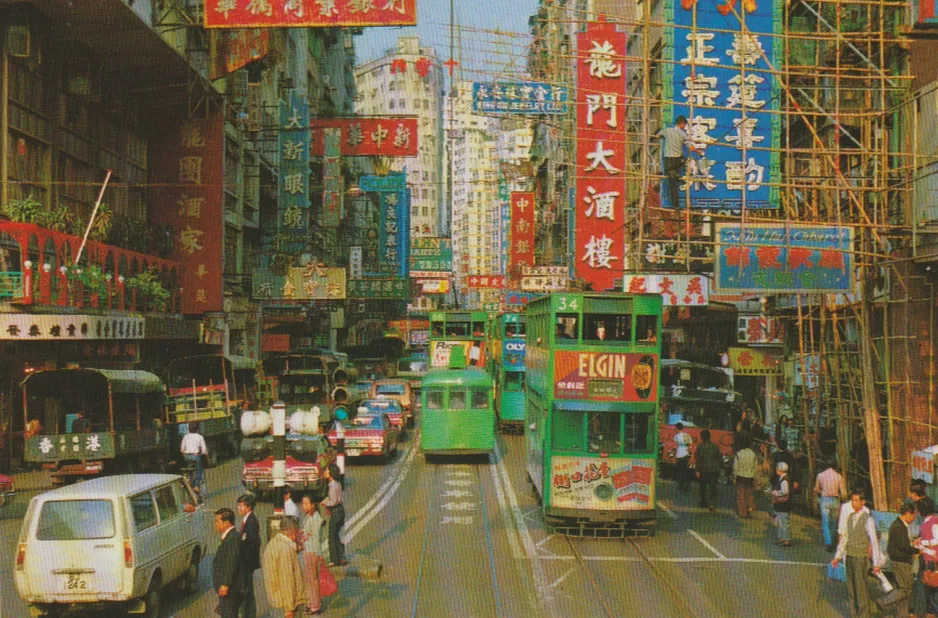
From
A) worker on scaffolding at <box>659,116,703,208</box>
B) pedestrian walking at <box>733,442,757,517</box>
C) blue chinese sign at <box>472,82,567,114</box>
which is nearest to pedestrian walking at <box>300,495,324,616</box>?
worker on scaffolding at <box>659,116,703,208</box>

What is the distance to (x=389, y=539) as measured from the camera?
A: 754 inches

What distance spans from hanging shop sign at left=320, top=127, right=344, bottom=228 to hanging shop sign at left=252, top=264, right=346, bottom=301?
19.3 ft

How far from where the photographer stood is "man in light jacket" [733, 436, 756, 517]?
841 inches

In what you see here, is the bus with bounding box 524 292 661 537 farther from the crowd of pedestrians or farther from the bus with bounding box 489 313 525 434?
the bus with bounding box 489 313 525 434

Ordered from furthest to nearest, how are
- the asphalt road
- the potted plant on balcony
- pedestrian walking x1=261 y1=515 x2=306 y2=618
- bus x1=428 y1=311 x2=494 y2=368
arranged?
1. bus x1=428 y1=311 x2=494 y2=368
2. the potted plant on balcony
3. the asphalt road
4. pedestrian walking x1=261 y1=515 x2=306 y2=618

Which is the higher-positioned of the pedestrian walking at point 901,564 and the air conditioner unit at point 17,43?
the air conditioner unit at point 17,43

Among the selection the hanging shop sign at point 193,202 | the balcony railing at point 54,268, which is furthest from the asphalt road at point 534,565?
the hanging shop sign at point 193,202

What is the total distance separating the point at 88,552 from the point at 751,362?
24.4 meters

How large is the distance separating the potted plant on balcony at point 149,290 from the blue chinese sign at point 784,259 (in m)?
21.1

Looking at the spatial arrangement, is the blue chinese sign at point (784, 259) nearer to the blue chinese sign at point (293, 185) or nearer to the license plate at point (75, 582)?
the license plate at point (75, 582)

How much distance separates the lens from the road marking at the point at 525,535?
49.4 feet

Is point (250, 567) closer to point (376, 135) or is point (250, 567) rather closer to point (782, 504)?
point (782, 504)

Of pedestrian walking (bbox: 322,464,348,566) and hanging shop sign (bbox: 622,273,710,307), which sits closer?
pedestrian walking (bbox: 322,464,348,566)

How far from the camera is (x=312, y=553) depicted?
12.8 meters
